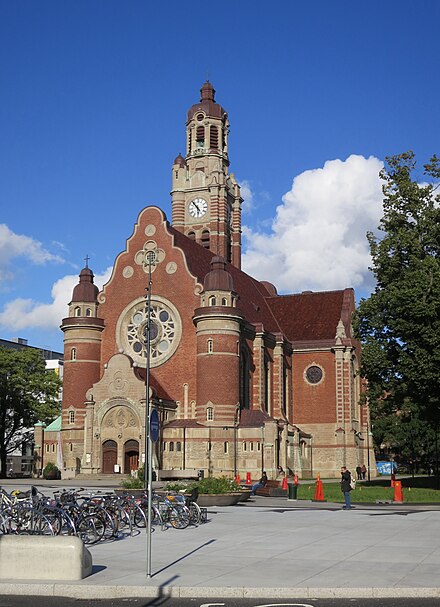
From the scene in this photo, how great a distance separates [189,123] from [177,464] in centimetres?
4309

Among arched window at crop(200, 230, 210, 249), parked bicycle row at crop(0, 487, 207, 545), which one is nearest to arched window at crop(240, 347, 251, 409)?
arched window at crop(200, 230, 210, 249)

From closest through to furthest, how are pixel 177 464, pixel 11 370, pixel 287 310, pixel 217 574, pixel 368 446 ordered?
1. pixel 217 574
2. pixel 177 464
3. pixel 11 370
4. pixel 368 446
5. pixel 287 310

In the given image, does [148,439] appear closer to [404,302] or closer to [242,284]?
[404,302]

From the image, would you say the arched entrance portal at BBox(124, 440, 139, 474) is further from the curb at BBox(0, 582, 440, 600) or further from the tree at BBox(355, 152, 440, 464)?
the curb at BBox(0, 582, 440, 600)

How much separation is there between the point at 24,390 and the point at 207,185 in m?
31.5

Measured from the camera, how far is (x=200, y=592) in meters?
13.7

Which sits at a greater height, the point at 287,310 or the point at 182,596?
the point at 287,310

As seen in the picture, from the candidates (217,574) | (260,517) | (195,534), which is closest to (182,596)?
(217,574)

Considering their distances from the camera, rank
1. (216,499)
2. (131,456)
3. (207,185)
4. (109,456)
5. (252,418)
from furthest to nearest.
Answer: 1. (207,185)
2. (252,418)
3. (109,456)
4. (131,456)
5. (216,499)

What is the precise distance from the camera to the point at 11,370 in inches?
2849

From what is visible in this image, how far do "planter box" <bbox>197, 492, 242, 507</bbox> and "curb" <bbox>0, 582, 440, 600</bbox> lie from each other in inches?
734

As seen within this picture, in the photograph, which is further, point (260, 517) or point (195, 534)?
point (260, 517)

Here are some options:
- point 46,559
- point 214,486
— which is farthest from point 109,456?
point 46,559

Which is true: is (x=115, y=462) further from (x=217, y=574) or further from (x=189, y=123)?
(x=217, y=574)
